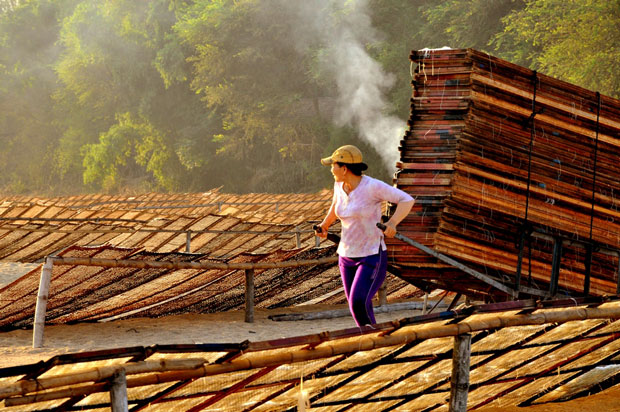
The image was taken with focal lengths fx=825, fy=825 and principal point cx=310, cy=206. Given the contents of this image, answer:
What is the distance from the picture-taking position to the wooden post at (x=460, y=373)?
388cm

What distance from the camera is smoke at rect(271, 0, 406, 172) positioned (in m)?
39.0

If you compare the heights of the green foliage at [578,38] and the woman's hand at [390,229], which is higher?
the green foliage at [578,38]

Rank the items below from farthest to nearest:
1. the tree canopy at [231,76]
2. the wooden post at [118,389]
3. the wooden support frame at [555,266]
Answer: the tree canopy at [231,76] → the wooden support frame at [555,266] → the wooden post at [118,389]

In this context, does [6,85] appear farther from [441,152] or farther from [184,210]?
[441,152]

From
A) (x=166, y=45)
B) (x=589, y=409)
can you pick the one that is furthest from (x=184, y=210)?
(x=166, y=45)

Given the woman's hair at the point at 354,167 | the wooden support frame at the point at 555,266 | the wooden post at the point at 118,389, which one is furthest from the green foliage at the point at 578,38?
the wooden post at the point at 118,389

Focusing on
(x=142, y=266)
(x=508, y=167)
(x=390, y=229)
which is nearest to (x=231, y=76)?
(x=142, y=266)

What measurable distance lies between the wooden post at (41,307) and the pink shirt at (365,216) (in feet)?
9.66

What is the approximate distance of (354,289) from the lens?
16.8 feet

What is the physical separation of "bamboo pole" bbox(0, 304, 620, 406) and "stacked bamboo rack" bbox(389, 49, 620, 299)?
198cm

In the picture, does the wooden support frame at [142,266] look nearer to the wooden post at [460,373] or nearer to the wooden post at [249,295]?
the wooden post at [249,295]

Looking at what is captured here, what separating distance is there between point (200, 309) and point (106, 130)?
5344 cm

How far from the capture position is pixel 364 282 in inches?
201

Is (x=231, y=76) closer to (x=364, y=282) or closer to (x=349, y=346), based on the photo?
(x=364, y=282)
